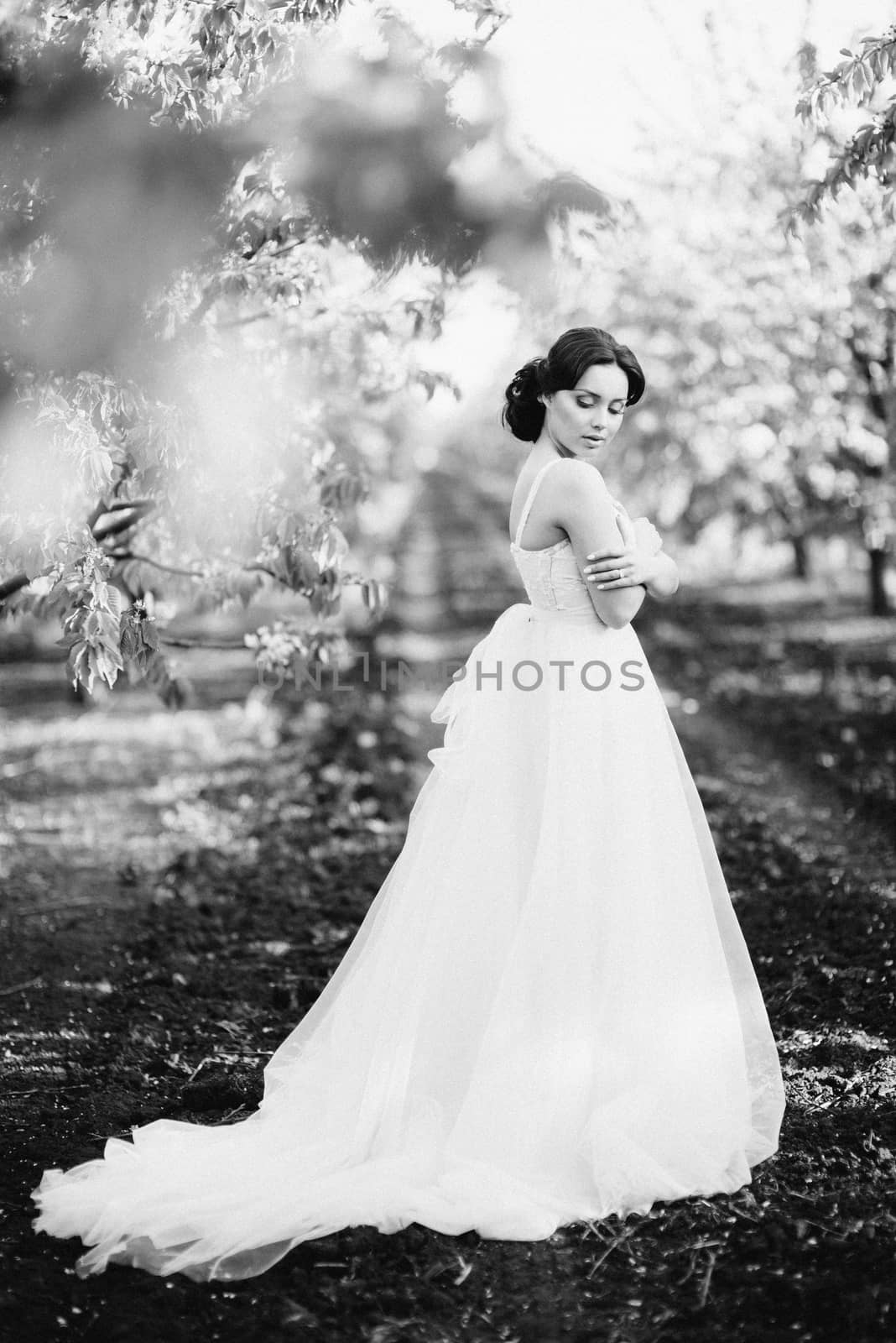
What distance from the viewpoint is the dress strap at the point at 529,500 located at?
345 centimetres

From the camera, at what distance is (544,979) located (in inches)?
136

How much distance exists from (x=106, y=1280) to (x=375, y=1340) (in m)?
0.71

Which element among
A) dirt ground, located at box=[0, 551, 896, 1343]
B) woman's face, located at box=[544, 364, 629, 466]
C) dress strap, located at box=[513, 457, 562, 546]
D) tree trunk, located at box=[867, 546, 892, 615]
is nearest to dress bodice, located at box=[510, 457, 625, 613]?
dress strap, located at box=[513, 457, 562, 546]

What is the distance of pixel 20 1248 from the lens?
310 centimetres

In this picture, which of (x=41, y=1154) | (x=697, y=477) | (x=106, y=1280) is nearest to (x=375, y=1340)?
(x=106, y=1280)

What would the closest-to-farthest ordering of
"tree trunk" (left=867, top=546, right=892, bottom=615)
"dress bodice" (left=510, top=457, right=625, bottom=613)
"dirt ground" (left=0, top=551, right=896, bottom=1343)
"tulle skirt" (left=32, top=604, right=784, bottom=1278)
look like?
1. "dirt ground" (left=0, top=551, right=896, bottom=1343)
2. "tulle skirt" (left=32, top=604, right=784, bottom=1278)
3. "dress bodice" (left=510, top=457, right=625, bottom=613)
4. "tree trunk" (left=867, top=546, right=892, bottom=615)

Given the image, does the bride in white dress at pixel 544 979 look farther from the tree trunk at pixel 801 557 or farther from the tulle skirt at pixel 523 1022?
the tree trunk at pixel 801 557

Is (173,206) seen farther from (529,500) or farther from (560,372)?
(529,500)

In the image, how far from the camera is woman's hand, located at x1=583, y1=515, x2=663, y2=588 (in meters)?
3.38

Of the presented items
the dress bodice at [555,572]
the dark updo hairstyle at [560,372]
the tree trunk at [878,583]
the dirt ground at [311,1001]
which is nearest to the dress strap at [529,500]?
the dress bodice at [555,572]

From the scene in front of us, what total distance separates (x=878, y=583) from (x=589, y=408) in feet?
40.9

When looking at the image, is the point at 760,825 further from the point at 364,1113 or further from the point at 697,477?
the point at 697,477

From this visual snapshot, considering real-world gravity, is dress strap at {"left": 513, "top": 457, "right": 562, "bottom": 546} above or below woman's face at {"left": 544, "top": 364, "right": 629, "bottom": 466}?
below

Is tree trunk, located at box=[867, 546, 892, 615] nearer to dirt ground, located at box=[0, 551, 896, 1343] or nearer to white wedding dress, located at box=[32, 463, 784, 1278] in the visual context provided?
dirt ground, located at box=[0, 551, 896, 1343]
